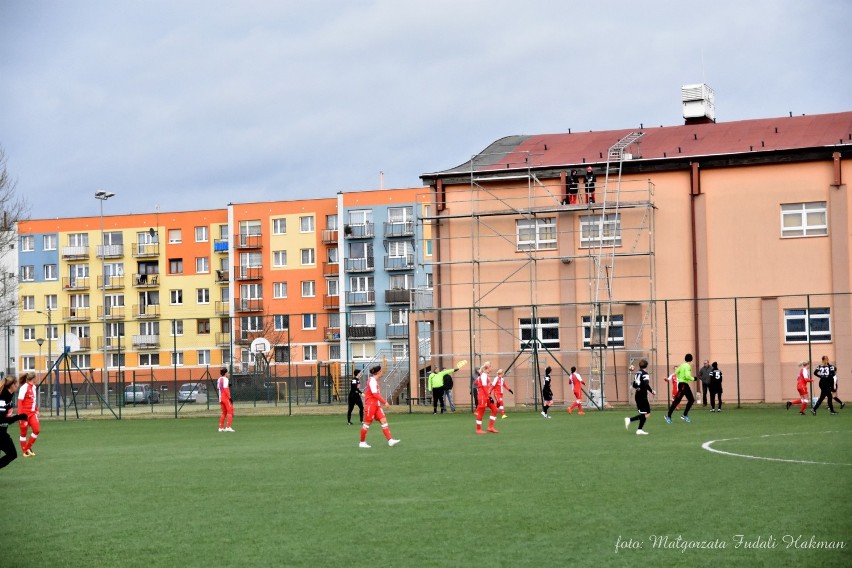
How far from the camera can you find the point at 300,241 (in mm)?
95812

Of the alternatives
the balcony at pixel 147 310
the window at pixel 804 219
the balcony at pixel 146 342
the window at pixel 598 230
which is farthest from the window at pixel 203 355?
the window at pixel 804 219

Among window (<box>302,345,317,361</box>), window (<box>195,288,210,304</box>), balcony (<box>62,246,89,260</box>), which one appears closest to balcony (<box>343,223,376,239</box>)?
window (<box>302,345,317,361</box>)

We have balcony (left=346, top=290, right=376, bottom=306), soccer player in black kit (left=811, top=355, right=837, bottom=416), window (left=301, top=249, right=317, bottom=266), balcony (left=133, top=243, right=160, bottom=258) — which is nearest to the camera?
soccer player in black kit (left=811, top=355, right=837, bottom=416)

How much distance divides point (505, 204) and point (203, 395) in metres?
25.2

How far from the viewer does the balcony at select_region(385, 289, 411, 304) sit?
Result: 92.1 metres

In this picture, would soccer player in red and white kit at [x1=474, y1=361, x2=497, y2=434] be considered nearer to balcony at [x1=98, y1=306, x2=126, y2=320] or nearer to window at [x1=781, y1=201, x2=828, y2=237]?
window at [x1=781, y1=201, x2=828, y2=237]

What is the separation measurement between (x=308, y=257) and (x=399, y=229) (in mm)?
8451

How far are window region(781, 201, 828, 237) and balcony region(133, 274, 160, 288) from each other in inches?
2583

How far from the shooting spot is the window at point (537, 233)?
160ft

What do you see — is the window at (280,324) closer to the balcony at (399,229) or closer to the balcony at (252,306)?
the balcony at (252,306)

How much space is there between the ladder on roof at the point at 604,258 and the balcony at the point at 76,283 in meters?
64.0

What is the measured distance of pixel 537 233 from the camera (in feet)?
160

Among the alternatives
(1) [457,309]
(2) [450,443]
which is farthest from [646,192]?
(2) [450,443]

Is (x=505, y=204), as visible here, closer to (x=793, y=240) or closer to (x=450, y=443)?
(x=793, y=240)
